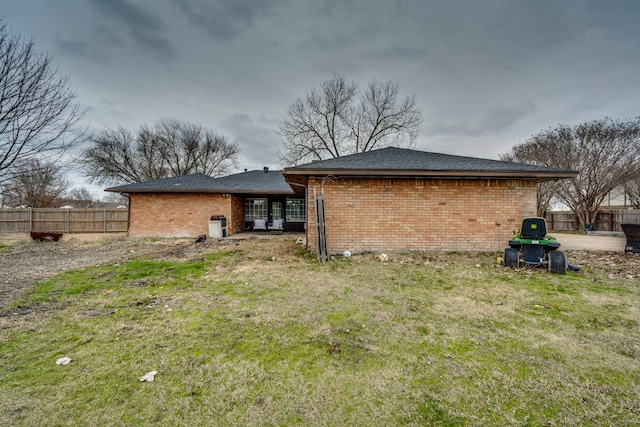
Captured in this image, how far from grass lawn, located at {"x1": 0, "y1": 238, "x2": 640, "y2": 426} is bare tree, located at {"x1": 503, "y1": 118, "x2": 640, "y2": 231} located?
51.3 feet

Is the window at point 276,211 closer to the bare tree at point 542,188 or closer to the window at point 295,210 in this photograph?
the window at point 295,210

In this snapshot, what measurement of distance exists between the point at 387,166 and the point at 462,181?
7.25ft

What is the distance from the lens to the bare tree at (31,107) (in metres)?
5.40

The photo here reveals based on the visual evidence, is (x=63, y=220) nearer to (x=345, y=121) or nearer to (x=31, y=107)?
(x=31, y=107)

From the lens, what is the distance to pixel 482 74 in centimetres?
1119

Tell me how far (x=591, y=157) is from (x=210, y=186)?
21.7 meters

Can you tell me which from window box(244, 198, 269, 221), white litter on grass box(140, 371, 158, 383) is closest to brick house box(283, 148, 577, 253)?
white litter on grass box(140, 371, 158, 383)

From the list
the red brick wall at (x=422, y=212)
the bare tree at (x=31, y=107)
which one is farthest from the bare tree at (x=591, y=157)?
the bare tree at (x=31, y=107)

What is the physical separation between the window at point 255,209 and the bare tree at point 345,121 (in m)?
6.11

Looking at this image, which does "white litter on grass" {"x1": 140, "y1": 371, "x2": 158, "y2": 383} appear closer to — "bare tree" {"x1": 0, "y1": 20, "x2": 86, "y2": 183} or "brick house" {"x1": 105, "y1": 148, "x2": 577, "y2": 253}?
"brick house" {"x1": 105, "y1": 148, "x2": 577, "y2": 253}

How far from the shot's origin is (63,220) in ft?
46.2

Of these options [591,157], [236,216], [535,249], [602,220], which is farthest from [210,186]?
[602,220]

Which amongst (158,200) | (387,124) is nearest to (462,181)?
(158,200)

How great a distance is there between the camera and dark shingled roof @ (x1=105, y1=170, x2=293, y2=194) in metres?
12.3
